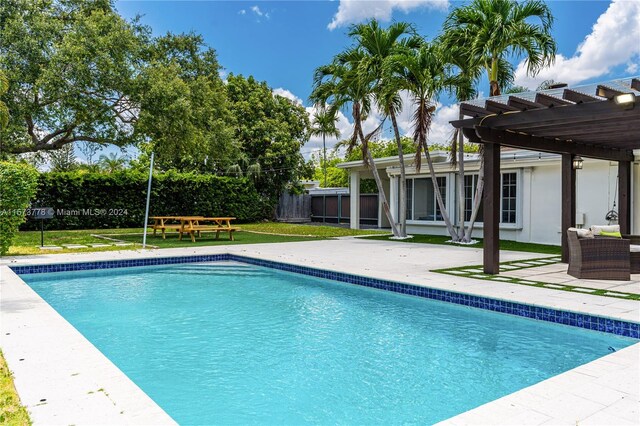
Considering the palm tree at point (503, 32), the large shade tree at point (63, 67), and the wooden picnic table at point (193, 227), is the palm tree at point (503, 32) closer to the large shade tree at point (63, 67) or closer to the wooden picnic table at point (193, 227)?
the wooden picnic table at point (193, 227)

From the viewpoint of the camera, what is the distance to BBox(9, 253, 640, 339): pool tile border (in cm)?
489

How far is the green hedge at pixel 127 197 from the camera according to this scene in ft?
57.4

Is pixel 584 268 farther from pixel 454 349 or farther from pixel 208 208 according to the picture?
pixel 208 208

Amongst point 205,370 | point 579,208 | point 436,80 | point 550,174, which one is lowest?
point 205,370

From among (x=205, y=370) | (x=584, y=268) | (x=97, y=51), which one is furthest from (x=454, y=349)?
(x=97, y=51)

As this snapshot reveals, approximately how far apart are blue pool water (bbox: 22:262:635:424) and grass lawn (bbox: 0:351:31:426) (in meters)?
0.95

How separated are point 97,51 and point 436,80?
9.25 metres

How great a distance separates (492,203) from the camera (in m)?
7.55

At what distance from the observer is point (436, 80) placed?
12.9m

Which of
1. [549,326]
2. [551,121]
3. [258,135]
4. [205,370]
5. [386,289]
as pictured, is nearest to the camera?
[205,370]

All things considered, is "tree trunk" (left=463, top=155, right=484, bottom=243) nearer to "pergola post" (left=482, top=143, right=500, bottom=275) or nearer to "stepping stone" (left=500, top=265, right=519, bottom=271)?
"stepping stone" (left=500, top=265, right=519, bottom=271)

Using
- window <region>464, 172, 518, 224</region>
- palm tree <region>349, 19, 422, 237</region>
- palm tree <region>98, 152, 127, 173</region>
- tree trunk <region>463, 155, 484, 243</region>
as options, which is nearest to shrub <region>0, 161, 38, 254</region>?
palm tree <region>349, 19, 422, 237</region>

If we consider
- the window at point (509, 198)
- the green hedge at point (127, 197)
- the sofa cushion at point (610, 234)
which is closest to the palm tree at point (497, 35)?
the window at point (509, 198)

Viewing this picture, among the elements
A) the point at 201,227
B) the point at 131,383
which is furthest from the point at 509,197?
the point at 131,383
